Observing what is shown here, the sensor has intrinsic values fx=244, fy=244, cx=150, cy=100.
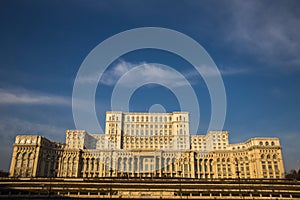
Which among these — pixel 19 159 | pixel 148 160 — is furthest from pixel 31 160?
pixel 148 160

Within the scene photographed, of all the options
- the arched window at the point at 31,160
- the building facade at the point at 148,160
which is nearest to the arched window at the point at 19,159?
the building facade at the point at 148,160

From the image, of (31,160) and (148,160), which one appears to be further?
(148,160)

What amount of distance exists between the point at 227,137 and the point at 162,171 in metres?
51.1

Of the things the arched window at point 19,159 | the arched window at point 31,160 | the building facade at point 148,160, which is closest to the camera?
the arched window at point 31,160

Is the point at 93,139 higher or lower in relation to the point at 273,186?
higher

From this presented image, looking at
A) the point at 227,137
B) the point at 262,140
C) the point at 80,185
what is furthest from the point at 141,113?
the point at 80,185

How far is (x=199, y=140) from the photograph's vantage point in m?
143

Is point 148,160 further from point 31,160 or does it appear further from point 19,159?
point 19,159

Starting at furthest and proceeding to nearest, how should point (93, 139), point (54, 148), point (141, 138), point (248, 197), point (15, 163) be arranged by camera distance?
point (93, 139)
point (141, 138)
point (54, 148)
point (15, 163)
point (248, 197)

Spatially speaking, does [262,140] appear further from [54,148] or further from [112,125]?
[54,148]

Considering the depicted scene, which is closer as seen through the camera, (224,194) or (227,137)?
(224,194)

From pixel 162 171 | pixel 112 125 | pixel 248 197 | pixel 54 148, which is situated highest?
pixel 112 125

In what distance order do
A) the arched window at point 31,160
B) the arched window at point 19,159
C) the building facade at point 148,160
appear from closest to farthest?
the arched window at point 31,160
the arched window at point 19,159
the building facade at point 148,160

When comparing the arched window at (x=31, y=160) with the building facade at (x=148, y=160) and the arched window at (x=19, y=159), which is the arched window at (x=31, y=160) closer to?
the building facade at (x=148, y=160)
